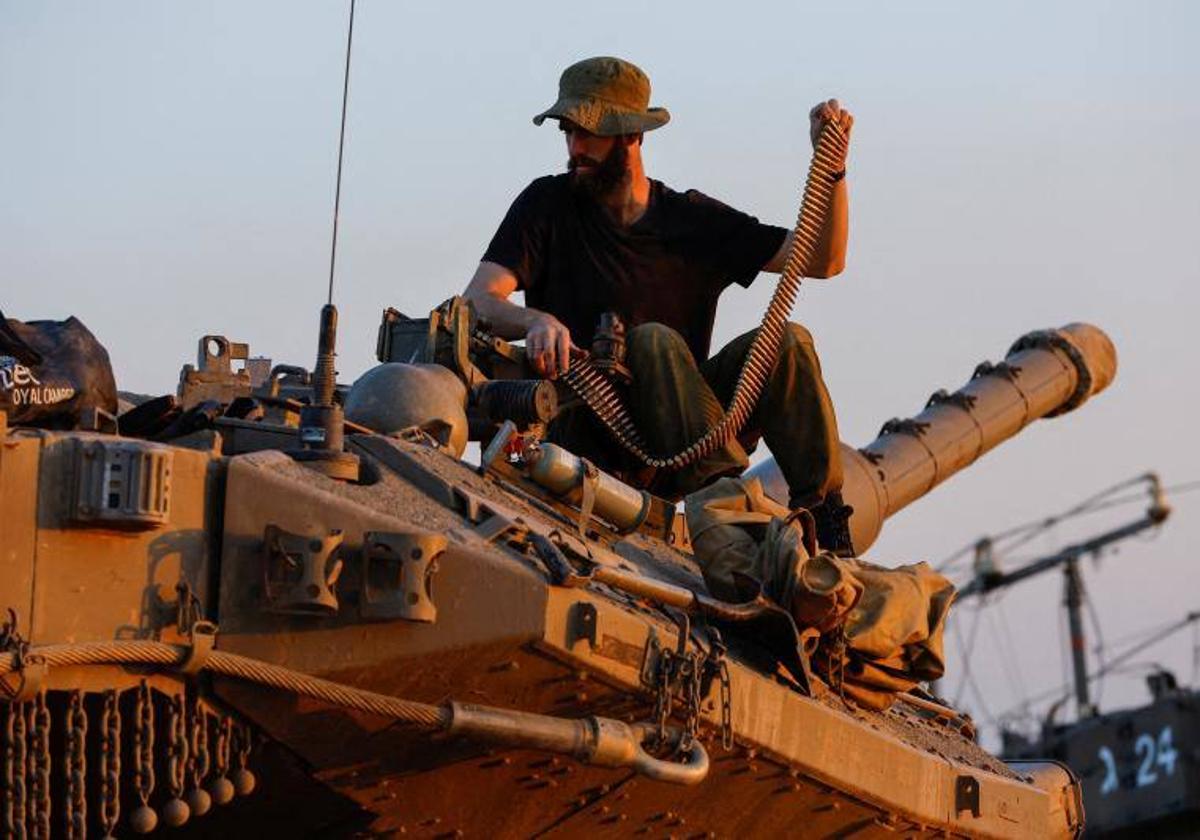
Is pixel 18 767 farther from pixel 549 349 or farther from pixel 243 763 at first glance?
pixel 549 349

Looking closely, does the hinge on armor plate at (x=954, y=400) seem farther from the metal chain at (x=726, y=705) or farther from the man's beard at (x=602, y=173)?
the metal chain at (x=726, y=705)

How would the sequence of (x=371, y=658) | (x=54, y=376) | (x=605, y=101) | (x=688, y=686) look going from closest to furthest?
(x=371, y=658)
(x=54, y=376)
(x=688, y=686)
(x=605, y=101)

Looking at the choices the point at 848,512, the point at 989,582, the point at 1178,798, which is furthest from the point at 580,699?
the point at 989,582

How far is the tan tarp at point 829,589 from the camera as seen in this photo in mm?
9992

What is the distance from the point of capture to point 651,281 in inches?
492

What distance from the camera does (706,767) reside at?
9094mm

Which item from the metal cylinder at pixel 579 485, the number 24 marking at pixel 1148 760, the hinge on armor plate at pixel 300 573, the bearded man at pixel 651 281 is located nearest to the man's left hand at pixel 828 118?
the bearded man at pixel 651 281

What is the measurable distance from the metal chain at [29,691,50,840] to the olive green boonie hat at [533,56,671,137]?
4.87 meters

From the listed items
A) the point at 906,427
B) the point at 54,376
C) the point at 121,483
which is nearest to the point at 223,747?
the point at 121,483

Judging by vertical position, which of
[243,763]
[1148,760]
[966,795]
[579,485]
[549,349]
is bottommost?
[1148,760]

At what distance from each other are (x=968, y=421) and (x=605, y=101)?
151 inches

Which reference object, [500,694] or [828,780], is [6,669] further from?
→ [828,780]

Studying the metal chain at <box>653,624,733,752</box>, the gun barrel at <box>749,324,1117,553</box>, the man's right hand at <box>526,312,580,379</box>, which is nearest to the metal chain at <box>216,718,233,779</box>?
the metal chain at <box>653,624,733,752</box>

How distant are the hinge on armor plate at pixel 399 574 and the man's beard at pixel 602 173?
4.18 metres
